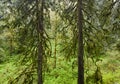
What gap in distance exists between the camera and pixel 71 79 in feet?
53.3

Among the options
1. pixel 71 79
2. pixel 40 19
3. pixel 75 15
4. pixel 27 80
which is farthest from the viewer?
pixel 71 79

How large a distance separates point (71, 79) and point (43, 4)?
780 cm

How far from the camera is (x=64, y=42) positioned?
1594 cm

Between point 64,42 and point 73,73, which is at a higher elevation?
point 64,42

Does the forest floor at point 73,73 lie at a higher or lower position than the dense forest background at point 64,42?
lower

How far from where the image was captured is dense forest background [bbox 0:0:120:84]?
34.2ft

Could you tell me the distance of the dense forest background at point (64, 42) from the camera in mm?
10422

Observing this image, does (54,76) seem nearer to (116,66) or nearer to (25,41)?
(116,66)

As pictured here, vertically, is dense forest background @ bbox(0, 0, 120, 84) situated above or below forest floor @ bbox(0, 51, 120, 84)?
above

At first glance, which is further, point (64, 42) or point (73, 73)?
point (73, 73)

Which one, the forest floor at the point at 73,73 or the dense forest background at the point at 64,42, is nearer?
the dense forest background at the point at 64,42

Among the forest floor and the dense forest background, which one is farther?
the forest floor

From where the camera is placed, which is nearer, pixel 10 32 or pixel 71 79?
pixel 71 79

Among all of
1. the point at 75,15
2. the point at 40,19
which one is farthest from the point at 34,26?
the point at 75,15
